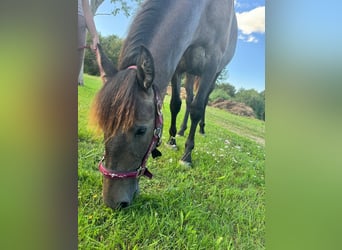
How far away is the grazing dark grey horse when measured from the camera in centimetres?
122

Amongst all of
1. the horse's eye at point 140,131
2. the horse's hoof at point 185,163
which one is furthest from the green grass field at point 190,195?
the horse's eye at point 140,131

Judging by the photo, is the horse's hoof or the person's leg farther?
the horse's hoof

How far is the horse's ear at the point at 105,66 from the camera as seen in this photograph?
1255mm

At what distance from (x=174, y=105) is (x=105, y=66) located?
1.08 ft

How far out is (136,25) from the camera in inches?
51.5

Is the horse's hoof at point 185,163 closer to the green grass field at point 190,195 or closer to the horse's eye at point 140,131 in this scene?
the green grass field at point 190,195

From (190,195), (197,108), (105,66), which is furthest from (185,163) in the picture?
(105,66)

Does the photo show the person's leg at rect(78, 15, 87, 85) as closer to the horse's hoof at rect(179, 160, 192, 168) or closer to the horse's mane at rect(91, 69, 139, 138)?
the horse's mane at rect(91, 69, 139, 138)

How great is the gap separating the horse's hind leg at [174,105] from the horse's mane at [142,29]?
21cm

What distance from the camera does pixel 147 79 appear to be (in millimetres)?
1239

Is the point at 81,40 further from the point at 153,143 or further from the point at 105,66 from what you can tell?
the point at 153,143

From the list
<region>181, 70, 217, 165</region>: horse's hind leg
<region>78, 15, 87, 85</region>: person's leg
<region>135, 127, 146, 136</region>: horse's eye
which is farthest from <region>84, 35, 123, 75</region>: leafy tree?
<region>181, 70, 217, 165</region>: horse's hind leg
